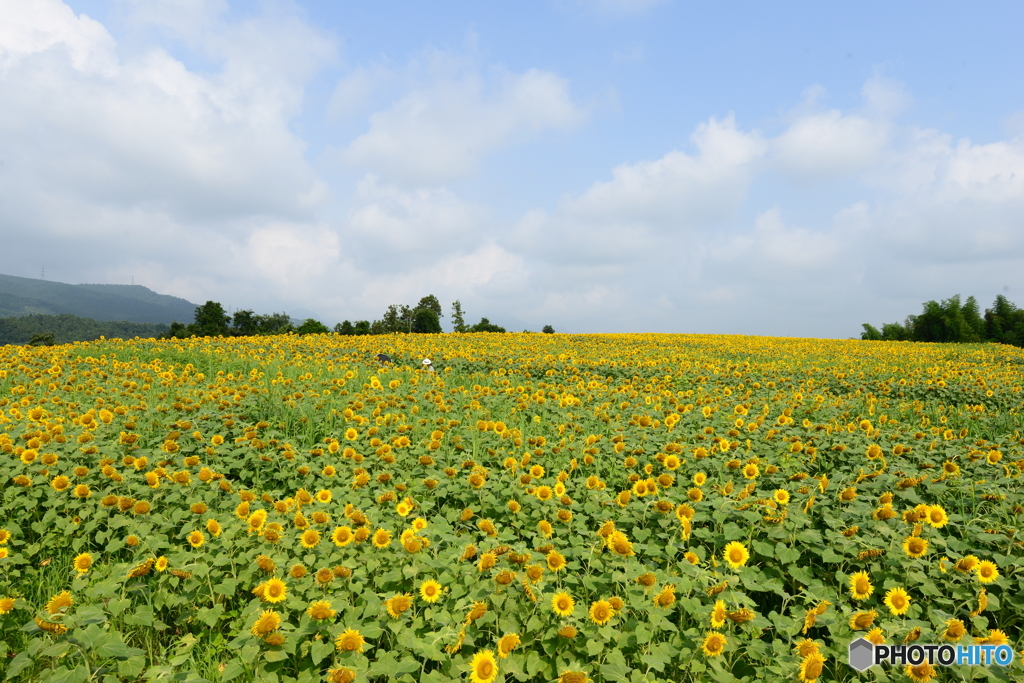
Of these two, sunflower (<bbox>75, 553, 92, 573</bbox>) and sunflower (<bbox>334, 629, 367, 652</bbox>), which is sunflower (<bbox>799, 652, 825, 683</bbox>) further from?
sunflower (<bbox>75, 553, 92, 573</bbox>)

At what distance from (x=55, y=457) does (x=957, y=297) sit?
159ft

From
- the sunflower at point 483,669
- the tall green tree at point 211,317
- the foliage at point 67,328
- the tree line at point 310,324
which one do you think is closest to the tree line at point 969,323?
the tree line at point 310,324

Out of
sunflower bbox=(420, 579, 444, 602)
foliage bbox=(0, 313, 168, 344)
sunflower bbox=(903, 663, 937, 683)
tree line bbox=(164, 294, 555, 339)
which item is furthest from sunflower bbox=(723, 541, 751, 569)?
foliage bbox=(0, 313, 168, 344)

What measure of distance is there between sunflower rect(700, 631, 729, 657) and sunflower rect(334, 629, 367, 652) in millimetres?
1773

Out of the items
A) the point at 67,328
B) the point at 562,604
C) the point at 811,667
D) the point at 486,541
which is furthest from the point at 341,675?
the point at 67,328

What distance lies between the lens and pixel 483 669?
8.10 feet

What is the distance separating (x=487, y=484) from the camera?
14.9 feet

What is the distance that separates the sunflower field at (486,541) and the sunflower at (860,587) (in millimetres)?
10

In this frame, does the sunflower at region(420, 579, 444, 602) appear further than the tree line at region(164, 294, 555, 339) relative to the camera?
No

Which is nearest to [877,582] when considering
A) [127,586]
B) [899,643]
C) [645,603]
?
[899,643]

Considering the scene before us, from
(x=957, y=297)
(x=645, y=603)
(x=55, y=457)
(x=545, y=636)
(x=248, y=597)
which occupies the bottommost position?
(x=248, y=597)

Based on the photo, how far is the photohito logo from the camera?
102 inches

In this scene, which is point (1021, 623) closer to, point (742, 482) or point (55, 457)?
point (742, 482)

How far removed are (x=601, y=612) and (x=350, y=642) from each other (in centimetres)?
130
